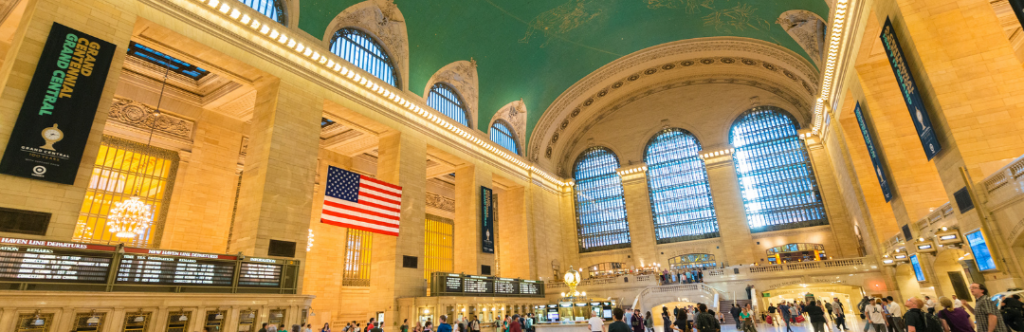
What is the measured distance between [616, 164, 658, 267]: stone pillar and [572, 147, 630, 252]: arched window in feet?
2.13

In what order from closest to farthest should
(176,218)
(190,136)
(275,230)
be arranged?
(275,230) < (176,218) < (190,136)

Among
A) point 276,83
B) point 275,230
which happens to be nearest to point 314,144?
point 276,83

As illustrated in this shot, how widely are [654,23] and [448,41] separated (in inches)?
432

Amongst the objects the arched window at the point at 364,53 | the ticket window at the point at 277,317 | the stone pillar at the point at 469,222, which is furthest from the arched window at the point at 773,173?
the ticket window at the point at 277,317

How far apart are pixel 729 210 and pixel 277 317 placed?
80.0 feet

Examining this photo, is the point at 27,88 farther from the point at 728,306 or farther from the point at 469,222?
the point at 728,306

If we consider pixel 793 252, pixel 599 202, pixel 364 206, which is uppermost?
pixel 599 202

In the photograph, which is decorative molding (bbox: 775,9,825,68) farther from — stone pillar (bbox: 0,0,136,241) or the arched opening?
stone pillar (bbox: 0,0,136,241)

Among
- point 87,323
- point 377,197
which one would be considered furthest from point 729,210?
point 87,323

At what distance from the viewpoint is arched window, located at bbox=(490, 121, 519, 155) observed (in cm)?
2442

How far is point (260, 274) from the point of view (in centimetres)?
1080

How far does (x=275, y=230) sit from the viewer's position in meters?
11.9

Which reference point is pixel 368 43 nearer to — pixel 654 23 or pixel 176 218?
pixel 176 218

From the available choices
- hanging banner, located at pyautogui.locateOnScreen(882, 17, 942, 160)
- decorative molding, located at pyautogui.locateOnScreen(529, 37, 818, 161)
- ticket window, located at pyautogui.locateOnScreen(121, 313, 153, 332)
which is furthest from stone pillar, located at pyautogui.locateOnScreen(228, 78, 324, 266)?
decorative molding, located at pyautogui.locateOnScreen(529, 37, 818, 161)
